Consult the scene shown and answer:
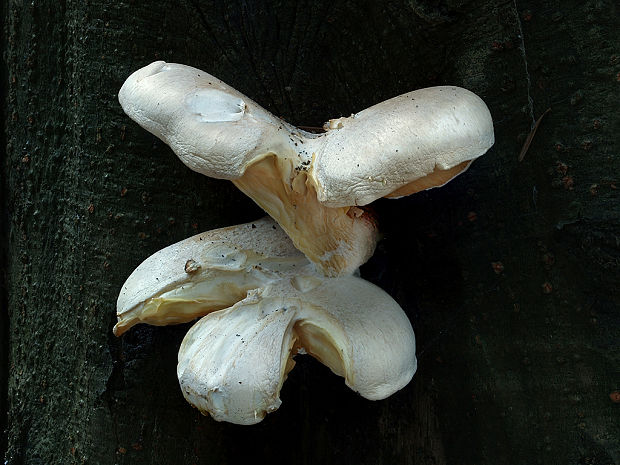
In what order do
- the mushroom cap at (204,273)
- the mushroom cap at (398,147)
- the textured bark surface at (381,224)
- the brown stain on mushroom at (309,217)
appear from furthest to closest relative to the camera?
the mushroom cap at (204,273), the textured bark surface at (381,224), the brown stain on mushroom at (309,217), the mushroom cap at (398,147)

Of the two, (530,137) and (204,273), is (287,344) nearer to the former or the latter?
(204,273)

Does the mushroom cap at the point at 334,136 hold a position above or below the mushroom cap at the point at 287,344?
above

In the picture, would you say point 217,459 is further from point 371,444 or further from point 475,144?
point 475,144

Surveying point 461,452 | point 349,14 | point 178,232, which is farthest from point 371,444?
point 349,14

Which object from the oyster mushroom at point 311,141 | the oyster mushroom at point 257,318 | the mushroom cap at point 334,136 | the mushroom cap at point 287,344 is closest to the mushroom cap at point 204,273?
the oyster mushroom at point 257,318

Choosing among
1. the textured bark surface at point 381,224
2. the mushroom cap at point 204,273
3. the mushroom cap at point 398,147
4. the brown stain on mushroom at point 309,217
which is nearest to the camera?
the mushroom cap at point 398,147

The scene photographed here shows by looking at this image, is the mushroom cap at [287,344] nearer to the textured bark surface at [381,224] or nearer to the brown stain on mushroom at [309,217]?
the brown stain on mushroom at [309,217]

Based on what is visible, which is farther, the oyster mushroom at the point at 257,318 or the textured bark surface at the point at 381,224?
the textured bark surface at the point at 381,224

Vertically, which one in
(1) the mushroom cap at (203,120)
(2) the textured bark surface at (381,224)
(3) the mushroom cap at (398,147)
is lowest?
(2) the textured bark surface at (381,224)
